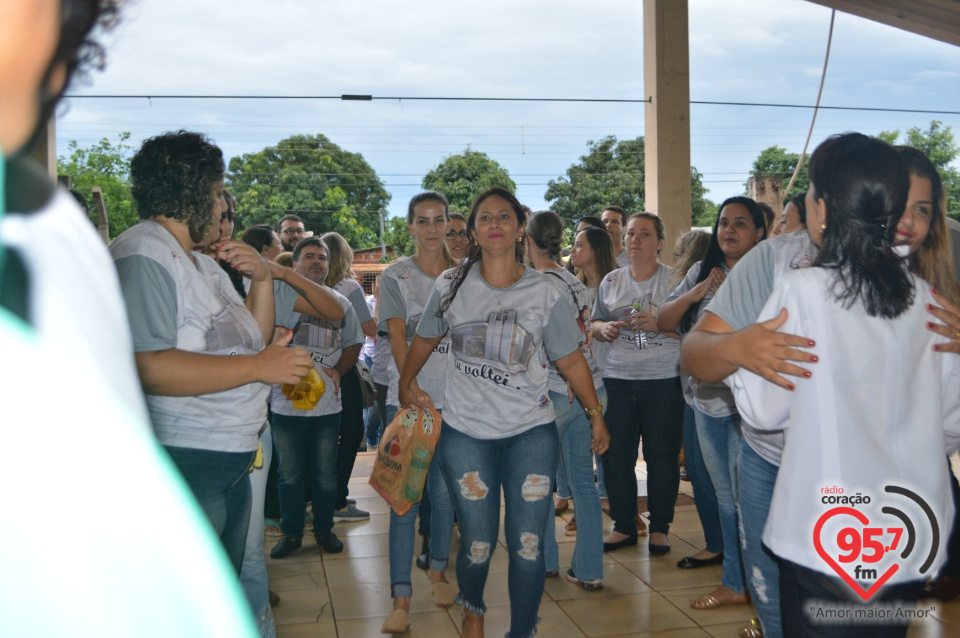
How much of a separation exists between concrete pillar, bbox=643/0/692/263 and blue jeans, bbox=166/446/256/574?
19.1 ft

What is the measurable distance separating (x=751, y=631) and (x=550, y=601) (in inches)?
38.0

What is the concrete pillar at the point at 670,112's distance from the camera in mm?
7668

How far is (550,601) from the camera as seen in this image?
4070 mm

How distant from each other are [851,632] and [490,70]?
39.7 metres

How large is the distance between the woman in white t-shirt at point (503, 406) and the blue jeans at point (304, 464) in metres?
1.54

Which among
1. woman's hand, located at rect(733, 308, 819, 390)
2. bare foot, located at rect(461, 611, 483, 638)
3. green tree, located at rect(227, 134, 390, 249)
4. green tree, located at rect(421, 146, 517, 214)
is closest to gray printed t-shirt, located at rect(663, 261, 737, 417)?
bare foot, located at rect(461, 611, 483, 638)

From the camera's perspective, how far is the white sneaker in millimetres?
5516

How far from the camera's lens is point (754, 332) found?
191cm

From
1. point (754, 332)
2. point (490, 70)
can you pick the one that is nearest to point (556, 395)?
point (754, 332)

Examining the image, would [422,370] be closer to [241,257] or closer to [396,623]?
[396,623]

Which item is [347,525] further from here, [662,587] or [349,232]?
[349,232]

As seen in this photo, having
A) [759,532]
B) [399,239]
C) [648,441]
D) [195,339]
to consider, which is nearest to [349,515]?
[648,441]

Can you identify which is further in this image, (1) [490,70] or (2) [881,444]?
(1) [490,70]

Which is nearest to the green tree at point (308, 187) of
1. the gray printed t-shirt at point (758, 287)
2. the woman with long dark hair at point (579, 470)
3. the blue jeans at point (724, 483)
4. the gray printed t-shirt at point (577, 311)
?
the gray printed t-shirt at point (577, 311)
